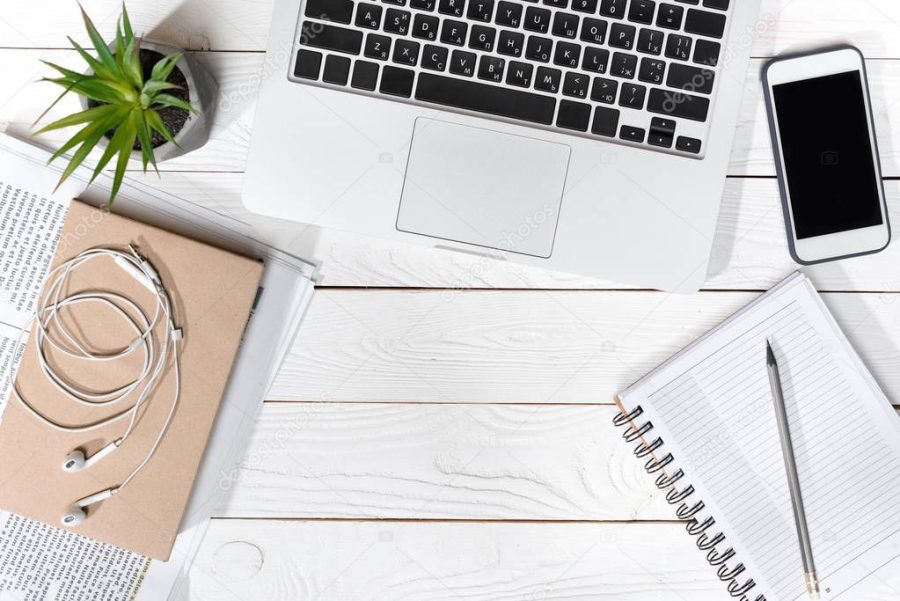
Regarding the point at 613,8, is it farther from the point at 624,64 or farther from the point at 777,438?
the point at 777,438

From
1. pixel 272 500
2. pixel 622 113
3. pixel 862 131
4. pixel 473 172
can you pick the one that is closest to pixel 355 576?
pixel 272 500

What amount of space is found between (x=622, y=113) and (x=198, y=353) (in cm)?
48

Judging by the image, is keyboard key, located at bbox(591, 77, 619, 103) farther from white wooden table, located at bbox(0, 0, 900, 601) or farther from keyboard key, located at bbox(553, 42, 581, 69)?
white wooden table, located at bbox(0, 0, 900, 601)

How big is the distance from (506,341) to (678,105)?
0.95 ft

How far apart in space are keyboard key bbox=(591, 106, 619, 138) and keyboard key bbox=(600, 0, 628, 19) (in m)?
0.08

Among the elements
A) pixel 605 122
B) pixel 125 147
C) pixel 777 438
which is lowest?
pixel 777 438

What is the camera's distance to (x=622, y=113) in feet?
2.04

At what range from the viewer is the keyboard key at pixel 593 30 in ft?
2.02

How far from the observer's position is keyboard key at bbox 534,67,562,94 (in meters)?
0.62

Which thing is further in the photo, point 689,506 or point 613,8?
point 689,506

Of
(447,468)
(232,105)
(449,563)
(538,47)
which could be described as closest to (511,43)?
(538,47)

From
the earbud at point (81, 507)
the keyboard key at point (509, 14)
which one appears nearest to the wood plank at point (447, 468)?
the earbud at point (81, 507)

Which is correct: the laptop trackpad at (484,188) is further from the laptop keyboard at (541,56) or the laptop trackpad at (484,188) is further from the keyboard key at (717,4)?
the keyboard key at (717,4)

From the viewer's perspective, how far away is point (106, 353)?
700 millimetres
